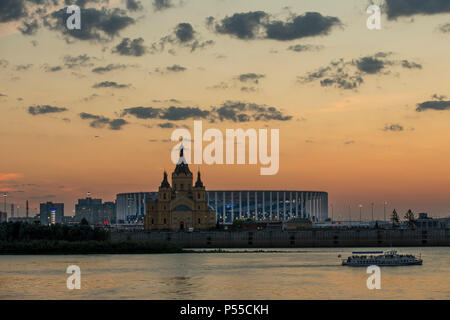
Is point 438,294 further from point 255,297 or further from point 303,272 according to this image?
point 303,272

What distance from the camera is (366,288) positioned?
8681 centimetres

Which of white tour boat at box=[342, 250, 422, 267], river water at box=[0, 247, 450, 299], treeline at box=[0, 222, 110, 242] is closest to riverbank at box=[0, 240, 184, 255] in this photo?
treeline at box=[0, 222, 110, 242]

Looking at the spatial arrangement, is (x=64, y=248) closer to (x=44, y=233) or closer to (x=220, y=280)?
(x=44, y=233)

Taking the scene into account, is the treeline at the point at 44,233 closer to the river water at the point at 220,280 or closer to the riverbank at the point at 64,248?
the riverbank at the point at 64,248

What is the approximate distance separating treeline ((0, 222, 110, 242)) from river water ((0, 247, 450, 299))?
4104cm

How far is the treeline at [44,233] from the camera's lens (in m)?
175

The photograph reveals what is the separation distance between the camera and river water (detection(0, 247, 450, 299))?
3219 inches

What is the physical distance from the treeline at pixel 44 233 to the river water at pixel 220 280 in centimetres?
4104

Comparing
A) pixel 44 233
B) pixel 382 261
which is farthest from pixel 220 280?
pixel 44 233

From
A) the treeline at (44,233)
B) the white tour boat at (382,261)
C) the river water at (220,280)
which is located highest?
the treeline at (44,233)

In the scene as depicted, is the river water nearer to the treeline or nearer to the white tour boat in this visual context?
the white tour boat

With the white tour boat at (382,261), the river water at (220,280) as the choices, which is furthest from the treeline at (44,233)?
the white tour boat at (382,261)

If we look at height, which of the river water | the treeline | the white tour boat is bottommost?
the river water
